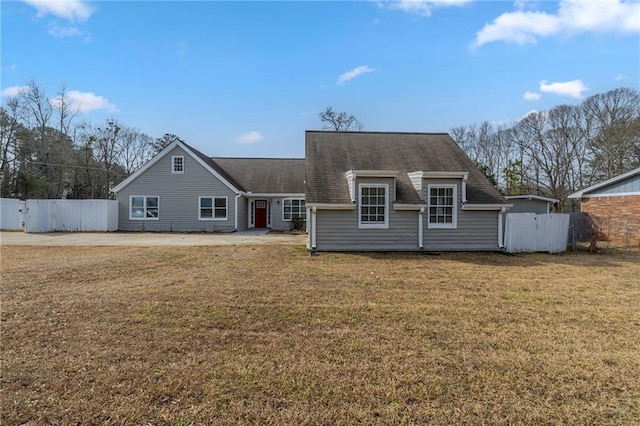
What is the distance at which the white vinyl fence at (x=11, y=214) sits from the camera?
2373cm

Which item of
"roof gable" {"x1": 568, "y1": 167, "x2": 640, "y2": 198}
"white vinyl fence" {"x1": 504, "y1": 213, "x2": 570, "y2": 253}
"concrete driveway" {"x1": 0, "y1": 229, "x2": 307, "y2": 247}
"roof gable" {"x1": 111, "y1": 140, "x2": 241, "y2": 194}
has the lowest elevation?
"concrete driveway" {"x1": 0, "y1": 229, "x2": 307, "y2": 247}

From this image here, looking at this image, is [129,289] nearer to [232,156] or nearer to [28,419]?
[28,419]

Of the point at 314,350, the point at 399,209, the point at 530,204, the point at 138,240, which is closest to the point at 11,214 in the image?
the point at 138,240

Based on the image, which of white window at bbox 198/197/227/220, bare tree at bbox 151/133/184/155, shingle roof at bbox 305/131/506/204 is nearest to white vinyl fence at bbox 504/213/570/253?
shingle roof at bbox 305/131/506/204

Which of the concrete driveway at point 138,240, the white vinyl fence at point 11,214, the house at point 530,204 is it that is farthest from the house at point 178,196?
the house at point 530,204

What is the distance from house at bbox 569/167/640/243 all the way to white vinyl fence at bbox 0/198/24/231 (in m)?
34.6

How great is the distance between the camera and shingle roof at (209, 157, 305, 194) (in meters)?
25.5

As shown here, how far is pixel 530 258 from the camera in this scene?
12664 mm

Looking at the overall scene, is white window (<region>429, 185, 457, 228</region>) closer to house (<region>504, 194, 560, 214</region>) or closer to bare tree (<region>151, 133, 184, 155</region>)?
house (<region>504, 194, 560, 214</region>)

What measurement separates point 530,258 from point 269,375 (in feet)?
39.5

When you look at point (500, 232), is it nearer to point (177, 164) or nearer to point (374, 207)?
point (374, 207)

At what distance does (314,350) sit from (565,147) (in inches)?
1572

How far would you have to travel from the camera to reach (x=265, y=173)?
89.9 feet

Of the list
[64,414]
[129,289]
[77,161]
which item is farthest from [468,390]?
[77,161]
